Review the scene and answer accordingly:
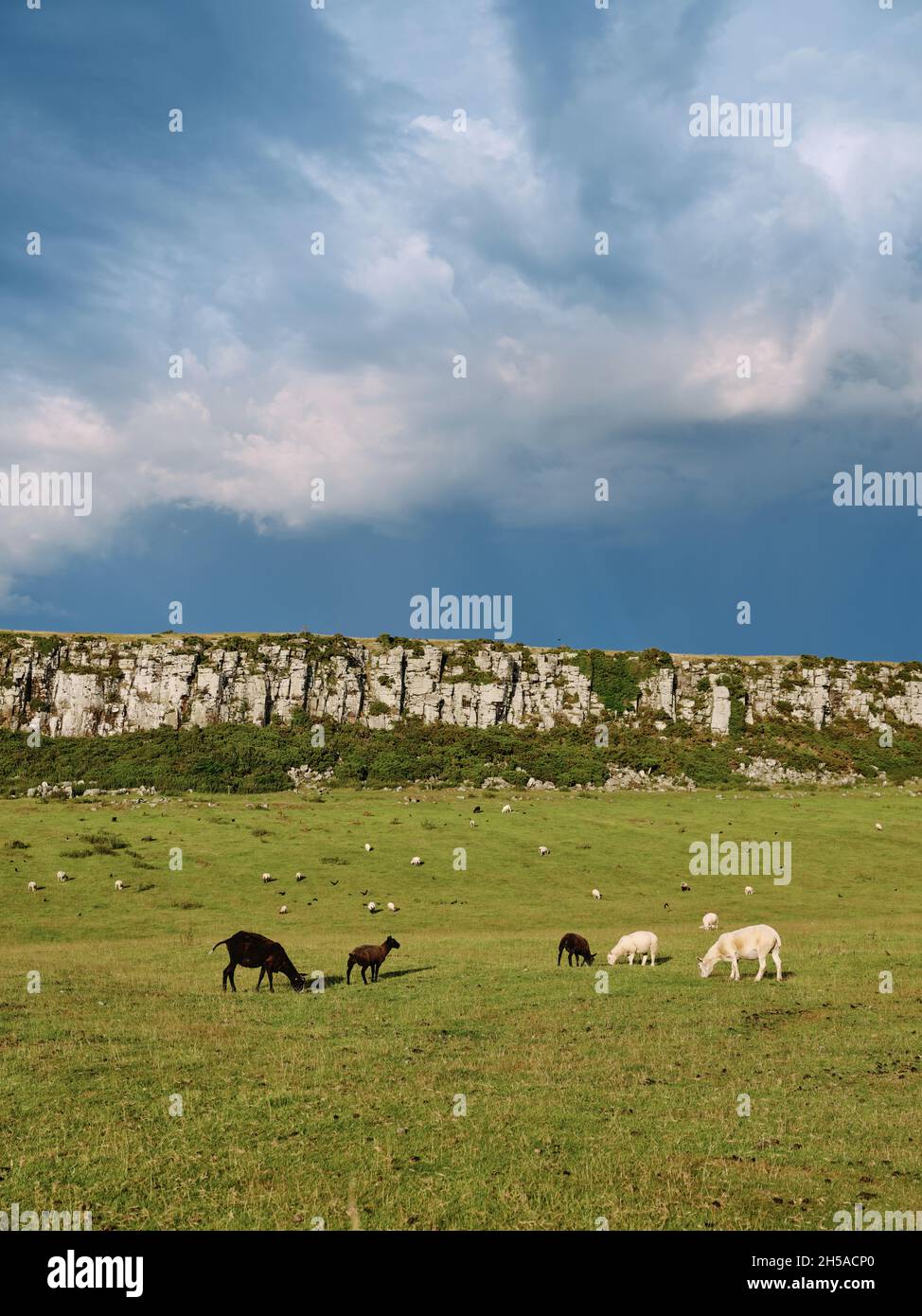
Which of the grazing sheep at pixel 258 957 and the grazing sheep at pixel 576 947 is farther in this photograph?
the grazing sheep at pixel 576 947

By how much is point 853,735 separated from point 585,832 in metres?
60.3

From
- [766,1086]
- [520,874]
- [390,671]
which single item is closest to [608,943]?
[520,874]

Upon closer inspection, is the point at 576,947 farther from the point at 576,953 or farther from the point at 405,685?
the point at 405,685

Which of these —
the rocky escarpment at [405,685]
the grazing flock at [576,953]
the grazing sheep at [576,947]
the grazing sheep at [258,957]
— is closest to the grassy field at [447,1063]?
the grazing sheep at [258,957]

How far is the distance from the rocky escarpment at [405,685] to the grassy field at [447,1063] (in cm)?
5434

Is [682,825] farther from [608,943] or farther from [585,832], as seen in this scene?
[608,943]

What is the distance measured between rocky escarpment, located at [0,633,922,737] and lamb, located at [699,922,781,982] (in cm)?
7771

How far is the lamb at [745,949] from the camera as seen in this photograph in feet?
89.9

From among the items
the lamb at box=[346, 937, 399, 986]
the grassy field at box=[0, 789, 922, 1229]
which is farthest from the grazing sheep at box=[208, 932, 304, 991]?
the lamb at box=[346, 937, 399, 986]

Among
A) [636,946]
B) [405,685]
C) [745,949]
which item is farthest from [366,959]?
[405,685]

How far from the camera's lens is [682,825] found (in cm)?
6500

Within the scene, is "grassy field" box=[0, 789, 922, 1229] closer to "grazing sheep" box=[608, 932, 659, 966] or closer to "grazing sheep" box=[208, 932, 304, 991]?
"grazing sheep" box=[208, 932, 304, 991]

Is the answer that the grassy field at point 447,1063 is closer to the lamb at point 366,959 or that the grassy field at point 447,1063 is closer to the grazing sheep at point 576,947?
the lamb at point 366,959

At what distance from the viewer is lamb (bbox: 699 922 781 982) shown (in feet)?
89.9
